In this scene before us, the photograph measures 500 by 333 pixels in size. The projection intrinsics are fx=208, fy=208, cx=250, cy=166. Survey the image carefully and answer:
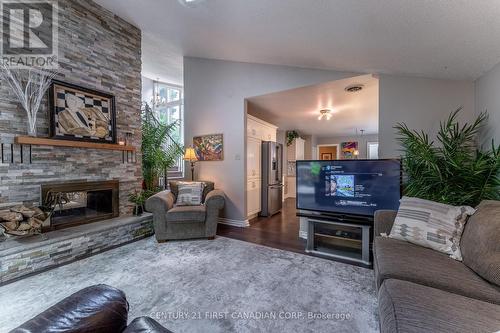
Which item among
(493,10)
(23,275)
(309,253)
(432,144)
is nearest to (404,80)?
(432,144)

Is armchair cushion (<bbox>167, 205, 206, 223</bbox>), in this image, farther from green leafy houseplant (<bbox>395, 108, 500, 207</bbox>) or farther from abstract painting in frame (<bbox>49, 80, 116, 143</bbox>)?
green leafy houseplant (<bbox>395, 108, 500, 207</bbox>)

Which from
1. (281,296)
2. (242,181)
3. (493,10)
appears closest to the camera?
(493,10)

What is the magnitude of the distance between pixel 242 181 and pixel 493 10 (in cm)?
320

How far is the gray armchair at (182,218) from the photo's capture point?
289 centimetres

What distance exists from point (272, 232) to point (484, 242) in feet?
8.02

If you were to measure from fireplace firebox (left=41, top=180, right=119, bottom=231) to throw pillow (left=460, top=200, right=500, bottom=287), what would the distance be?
382cm

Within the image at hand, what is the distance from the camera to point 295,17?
194 centimetres

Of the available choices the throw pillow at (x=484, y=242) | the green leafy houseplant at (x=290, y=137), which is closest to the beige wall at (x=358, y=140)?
the green leafy houseplant at (x=290, y=137)

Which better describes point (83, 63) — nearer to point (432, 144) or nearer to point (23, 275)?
point (23, 275)

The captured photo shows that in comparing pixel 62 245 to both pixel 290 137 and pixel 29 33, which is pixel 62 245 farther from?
pixel 290 137

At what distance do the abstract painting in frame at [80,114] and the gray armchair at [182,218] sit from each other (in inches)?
47.0

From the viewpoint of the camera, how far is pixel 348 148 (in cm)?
A: 796

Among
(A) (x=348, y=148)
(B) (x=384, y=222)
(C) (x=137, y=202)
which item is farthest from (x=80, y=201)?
(A) (x=348, y=148)

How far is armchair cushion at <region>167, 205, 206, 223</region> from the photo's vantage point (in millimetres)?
2883
